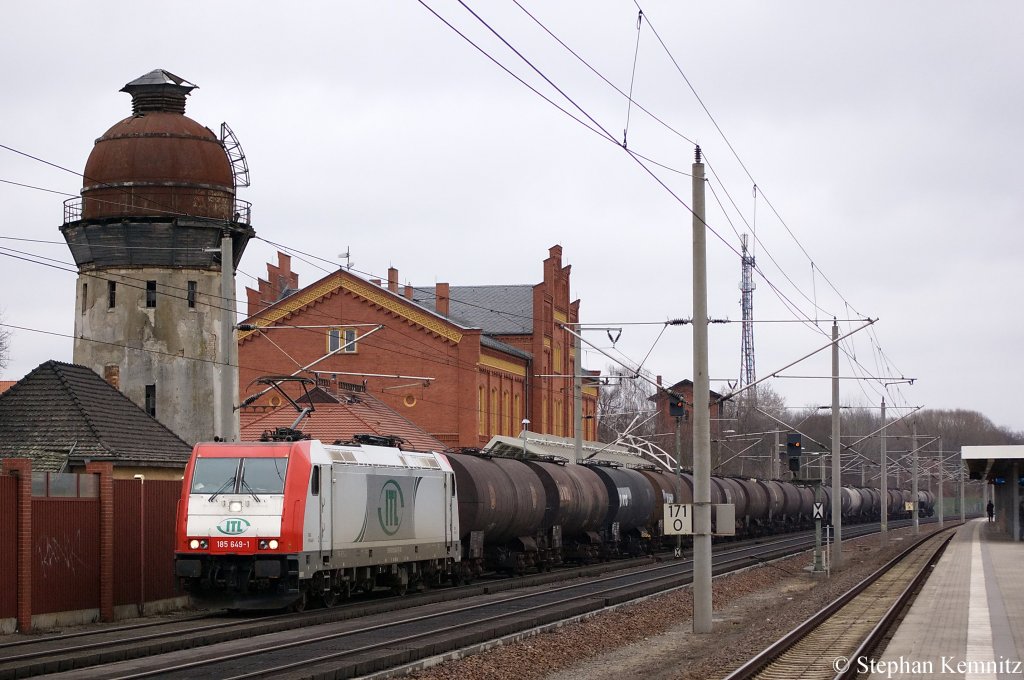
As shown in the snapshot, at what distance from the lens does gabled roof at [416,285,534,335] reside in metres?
77.2

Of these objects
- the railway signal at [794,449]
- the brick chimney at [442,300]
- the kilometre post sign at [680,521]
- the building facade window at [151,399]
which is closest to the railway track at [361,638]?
the kilometre post sign at [680,521]

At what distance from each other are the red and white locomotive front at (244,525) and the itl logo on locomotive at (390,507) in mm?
3457

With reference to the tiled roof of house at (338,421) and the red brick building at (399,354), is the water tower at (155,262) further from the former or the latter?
the red brick building at (399,354)

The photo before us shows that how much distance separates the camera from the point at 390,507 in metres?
27.9

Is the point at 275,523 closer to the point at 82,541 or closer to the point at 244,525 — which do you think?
the point at 244,525

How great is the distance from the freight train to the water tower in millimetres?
12850

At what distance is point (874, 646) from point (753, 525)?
4992 centimetres

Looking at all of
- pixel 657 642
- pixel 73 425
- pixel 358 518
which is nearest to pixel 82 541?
pixel 358 518

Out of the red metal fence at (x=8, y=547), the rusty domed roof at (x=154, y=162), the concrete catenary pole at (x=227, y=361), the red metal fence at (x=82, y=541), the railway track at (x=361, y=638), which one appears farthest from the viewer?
the rusty domed roof at (x=154, y=162)

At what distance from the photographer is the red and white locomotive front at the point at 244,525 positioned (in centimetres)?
2350

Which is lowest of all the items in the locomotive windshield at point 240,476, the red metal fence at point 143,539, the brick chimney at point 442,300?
the red metal fence at point 143,539

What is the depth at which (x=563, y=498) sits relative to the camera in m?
39.7

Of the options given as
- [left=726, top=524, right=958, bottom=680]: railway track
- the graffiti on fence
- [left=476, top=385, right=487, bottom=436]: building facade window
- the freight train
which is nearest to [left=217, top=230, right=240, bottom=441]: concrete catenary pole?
the freight train

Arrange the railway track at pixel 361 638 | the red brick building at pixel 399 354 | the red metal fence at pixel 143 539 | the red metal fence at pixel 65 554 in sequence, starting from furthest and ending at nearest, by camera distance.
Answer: the red brick building at pixel 399 354, the red metal fence at pixel 143 539, the red metal fence at pixel 65 554, the railway track at pixel 361 638
